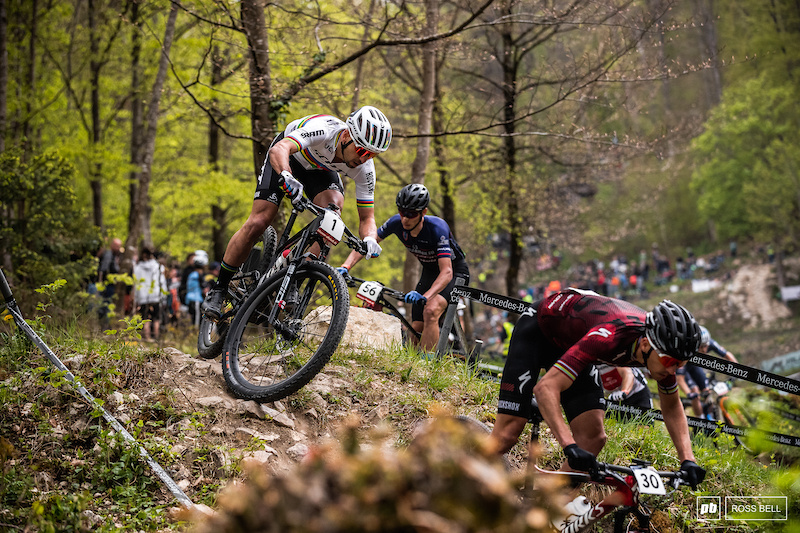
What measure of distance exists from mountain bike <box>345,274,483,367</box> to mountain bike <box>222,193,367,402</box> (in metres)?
1.19

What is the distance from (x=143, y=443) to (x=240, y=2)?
21.0ft

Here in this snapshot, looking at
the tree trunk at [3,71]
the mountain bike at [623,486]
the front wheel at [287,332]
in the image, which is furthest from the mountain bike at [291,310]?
the tree trunk at [3,71]

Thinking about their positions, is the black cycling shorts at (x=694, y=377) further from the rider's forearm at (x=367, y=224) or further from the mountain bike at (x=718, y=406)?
the rider's forearm at (x=367, y=224)

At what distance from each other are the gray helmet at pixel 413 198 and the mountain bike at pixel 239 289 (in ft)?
5.66

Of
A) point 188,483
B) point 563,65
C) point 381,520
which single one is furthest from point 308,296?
point 563,65

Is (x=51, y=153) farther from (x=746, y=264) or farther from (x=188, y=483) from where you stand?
(x=746, y=264)

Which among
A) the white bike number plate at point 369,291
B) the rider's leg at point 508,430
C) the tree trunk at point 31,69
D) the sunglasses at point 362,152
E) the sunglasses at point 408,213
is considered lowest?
the rider's leg at point 508,430

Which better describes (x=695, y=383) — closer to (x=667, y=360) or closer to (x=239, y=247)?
(x=667, y=360)

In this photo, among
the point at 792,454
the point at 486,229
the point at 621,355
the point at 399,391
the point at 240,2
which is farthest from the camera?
the point at 486,229

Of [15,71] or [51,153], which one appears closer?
[51,153]

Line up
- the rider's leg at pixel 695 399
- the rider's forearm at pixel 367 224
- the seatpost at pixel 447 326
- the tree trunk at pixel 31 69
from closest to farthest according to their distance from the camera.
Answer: the rider's forearm at pixel 367 224, the seatpost at pixel 447 326, the rider's leg at pixel 695 399, the tree trunk at pixel 31 69

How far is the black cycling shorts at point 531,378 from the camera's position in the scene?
4168mm

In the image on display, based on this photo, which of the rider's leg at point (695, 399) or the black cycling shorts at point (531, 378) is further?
the rider's leg at point (695, 399)

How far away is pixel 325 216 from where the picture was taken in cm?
498
